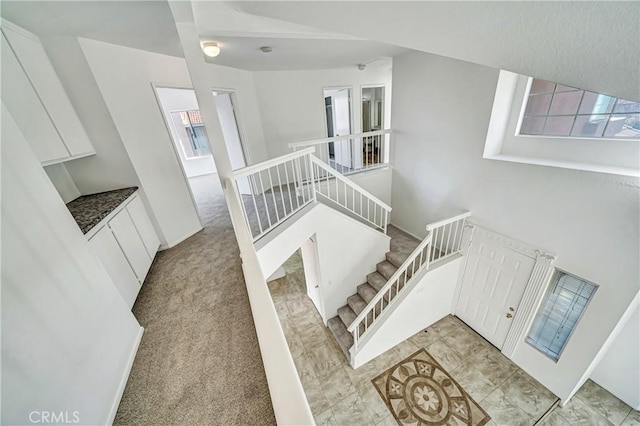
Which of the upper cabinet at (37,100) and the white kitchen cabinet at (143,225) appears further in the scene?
the white kitchen cabinet at (143,225)

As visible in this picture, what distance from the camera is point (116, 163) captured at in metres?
2.26

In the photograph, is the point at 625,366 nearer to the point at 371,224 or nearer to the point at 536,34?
the point at 371,224

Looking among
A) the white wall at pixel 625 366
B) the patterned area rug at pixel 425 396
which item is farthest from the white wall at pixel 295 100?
Answer: the white wall at pixel 625 366

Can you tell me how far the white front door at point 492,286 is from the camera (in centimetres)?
258

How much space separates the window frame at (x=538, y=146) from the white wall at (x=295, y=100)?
291 cm

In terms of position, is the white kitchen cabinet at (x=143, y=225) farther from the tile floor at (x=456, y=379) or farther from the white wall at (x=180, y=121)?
the white wall at (x=180, y=121)

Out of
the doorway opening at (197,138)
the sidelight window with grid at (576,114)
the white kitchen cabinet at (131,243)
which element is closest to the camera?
the sidelight window with grid at (576,114)

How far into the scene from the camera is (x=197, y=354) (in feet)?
4.23

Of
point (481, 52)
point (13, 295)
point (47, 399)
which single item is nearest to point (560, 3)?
point (481, 52)

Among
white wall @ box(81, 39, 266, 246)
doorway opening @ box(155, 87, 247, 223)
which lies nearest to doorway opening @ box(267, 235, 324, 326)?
white wall @ box(81, 39, 266, 246)

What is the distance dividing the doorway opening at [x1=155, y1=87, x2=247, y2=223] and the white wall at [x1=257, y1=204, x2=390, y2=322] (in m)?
1.99

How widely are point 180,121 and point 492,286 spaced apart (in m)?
8.04

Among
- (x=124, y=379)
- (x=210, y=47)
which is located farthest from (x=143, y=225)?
(x=210, y=47)

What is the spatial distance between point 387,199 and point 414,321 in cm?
225
